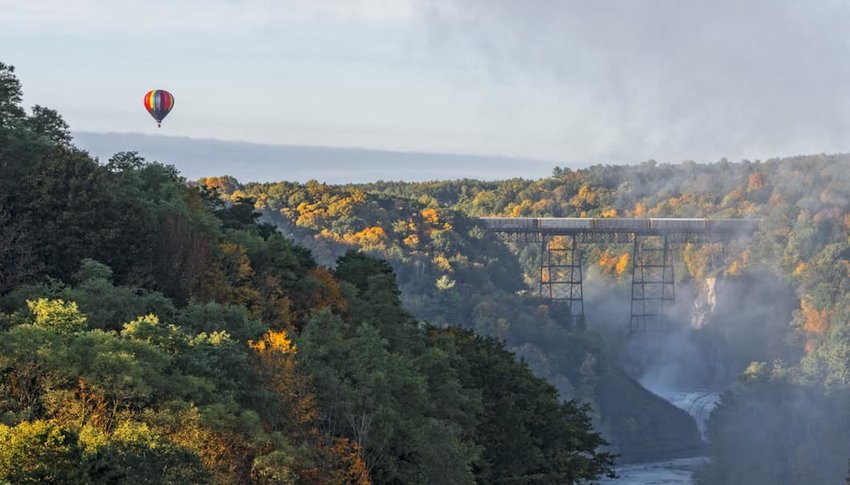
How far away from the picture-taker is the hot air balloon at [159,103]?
400ft

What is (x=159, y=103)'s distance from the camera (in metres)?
122

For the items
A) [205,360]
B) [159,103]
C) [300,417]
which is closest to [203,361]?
→ [205,360]

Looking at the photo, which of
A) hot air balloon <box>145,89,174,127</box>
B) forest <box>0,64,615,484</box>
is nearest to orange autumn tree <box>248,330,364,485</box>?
forest <box>0,64,615,484</box>

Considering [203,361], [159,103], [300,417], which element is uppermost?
[159,103]

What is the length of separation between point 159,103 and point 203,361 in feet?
193

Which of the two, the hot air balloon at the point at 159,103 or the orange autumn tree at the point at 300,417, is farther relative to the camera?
the hot air balloon at the point at 159,103

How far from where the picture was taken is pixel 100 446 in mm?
53312

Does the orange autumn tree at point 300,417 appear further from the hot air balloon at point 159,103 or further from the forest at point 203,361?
the hot air balloon at point 159,103

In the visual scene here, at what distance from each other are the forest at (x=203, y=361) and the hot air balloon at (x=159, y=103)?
658 centimetres

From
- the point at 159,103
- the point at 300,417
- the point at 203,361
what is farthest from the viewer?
the point at 159,103

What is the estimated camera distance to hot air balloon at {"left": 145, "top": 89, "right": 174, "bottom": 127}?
122 metres

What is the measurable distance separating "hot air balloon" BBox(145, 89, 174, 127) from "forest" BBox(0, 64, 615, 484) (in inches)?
259

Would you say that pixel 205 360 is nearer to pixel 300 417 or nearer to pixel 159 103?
pixel 300 417

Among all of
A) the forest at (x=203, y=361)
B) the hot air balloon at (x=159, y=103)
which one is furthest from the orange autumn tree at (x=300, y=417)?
the hot air balloon at (x=159, y=103)
